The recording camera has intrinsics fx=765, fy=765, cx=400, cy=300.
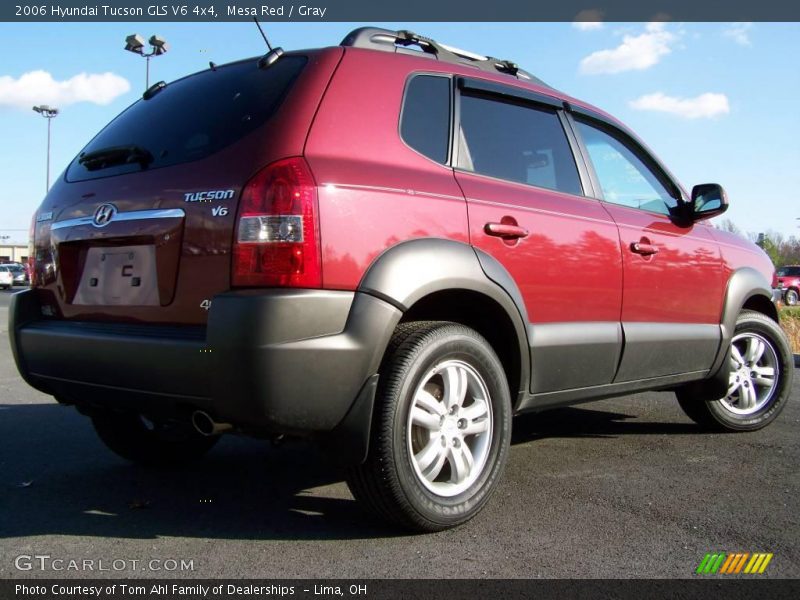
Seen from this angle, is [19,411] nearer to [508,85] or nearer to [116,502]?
[116,502]

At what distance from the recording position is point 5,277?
4303cm

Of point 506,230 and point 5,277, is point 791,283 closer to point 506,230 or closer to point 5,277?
point 506,230

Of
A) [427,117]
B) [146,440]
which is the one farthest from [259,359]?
[146,440]

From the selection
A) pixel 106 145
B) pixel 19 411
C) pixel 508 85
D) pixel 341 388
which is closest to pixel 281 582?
pixel 341 388

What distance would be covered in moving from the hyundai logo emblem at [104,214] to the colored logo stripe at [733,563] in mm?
2511

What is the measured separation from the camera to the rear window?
9.50ft

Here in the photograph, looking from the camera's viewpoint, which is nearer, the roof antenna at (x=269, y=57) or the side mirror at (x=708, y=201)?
the roof antenna at (x=269, y=57)

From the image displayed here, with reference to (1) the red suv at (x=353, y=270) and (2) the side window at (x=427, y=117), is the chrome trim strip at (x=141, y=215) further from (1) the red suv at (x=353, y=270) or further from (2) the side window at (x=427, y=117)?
(2) the side window at (x=427, y=117)

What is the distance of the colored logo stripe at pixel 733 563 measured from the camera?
265 cm

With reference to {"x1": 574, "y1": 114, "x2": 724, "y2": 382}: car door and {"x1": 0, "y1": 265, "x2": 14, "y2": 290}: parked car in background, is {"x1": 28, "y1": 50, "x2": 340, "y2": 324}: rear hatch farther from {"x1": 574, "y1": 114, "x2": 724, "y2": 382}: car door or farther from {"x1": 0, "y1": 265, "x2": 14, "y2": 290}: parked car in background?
{"x1": 0, "y1": 265, "x2": 14, "y2": 290}: parked car in background

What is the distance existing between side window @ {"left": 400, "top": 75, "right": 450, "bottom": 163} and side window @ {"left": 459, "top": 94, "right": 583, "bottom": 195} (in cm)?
10

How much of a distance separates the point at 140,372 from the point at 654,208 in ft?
9.75

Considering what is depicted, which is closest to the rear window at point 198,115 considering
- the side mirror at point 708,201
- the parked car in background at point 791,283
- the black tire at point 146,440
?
the black tire at point 146,440

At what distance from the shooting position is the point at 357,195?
2701mm
